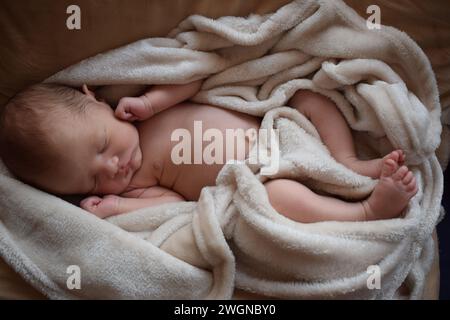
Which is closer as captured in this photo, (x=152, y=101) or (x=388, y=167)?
(x=388, y=167)

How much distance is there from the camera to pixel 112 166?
1.11 metres

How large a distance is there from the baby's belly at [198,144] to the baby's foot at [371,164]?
0.22m

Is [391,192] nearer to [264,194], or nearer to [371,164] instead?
[371,164]

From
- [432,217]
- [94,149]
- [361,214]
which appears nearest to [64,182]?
[94,149]

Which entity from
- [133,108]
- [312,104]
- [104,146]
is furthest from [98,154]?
[312,104]

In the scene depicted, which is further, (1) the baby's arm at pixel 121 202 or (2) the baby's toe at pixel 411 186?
(1) the baby's arm at pixel 121 202

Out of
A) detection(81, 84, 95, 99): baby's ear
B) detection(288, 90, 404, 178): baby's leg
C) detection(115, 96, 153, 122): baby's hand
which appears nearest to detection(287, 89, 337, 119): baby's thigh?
detection(288, 90, 404, 178): baby's leg

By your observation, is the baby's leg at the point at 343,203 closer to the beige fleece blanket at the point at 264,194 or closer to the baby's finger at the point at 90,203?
the beige fleece blanket at the point at 264,194

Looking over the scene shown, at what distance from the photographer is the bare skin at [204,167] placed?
1.02m

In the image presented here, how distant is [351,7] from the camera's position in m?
1.09

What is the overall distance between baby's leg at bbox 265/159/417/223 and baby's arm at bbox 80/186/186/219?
242 mm

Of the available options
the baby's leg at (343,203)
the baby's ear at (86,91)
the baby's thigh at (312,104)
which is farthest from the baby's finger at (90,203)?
the baby's thigh at (312,104)

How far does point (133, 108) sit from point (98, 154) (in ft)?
0.41

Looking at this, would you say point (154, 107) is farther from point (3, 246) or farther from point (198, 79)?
point (3, 246)
